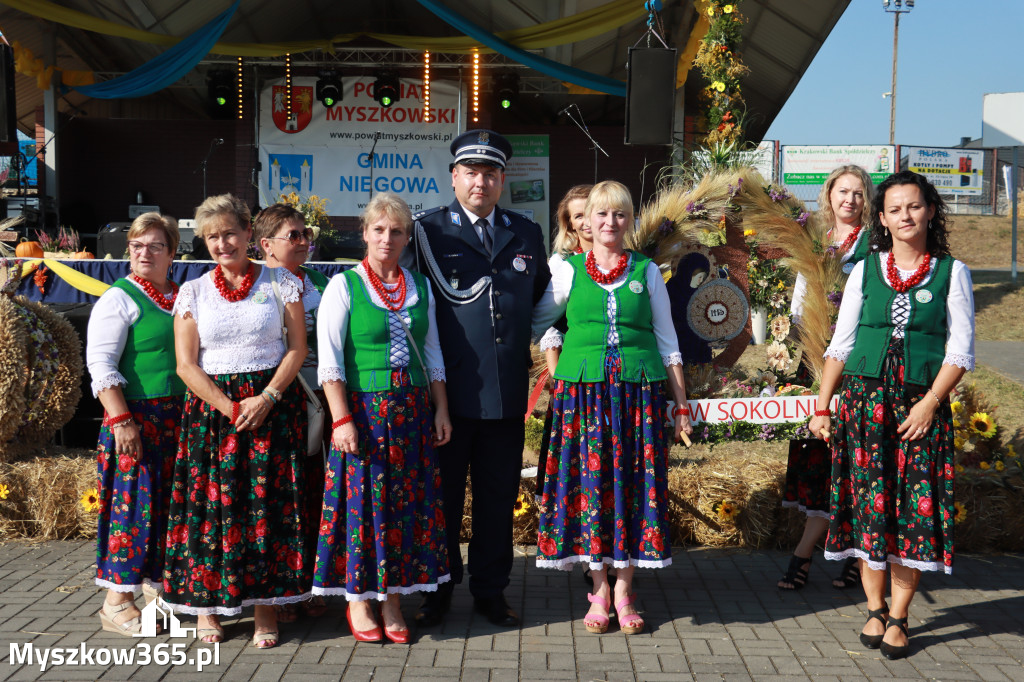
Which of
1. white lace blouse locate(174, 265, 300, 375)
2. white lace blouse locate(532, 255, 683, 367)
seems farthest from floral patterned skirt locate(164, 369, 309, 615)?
white lace blouse locate(532, 255, 683, 367)

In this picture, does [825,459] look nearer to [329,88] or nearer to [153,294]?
[153,294]

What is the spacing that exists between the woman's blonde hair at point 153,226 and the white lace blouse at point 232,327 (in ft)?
1.24

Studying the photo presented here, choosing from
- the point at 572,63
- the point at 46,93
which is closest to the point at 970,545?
the point at 572,63

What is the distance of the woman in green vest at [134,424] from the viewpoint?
320cm

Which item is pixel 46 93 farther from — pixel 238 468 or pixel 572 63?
pixel 238 468

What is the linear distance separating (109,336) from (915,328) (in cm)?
288

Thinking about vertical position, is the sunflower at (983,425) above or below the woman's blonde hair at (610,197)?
below

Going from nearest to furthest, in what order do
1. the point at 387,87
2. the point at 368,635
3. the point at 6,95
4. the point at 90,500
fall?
1. the point at 368,635
2. the point at 90,500
3. the point at 6,95
4. the point at 387,87

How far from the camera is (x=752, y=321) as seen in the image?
519 cm


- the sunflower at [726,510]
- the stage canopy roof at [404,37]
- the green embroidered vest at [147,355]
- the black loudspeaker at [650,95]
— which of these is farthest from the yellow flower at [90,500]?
the stage canopy roof at [404,37]

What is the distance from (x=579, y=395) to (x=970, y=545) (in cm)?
241

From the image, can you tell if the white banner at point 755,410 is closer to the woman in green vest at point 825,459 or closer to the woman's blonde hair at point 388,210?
the woman in green vest at point 825,459

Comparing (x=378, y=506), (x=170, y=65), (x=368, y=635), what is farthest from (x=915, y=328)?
(x=170, y=65)

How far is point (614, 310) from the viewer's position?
330cm
